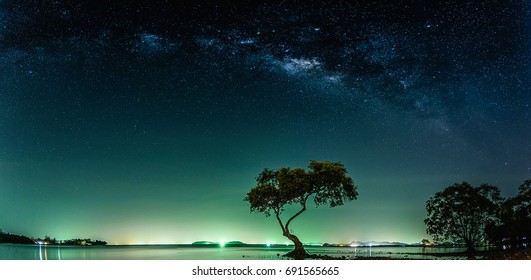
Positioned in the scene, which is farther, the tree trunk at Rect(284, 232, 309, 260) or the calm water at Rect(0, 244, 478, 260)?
the calm water at Rect(0, 244, 478, 260)

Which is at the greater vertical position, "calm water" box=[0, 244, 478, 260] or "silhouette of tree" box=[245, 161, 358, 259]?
"silhouette of tree" box=[245, 161, 358, 259]

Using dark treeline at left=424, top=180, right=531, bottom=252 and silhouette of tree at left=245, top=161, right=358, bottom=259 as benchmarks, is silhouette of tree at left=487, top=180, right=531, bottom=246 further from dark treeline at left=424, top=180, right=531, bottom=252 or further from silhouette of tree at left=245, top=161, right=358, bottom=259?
silhouette of tree at left=245, top=161, right=358, bottom=259

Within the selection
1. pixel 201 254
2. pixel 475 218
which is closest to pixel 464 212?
pixel 475 218

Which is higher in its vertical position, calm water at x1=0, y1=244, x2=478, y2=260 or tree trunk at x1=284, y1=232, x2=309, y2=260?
tree trunk at x1=284, y1=232, x2=309, y2=260

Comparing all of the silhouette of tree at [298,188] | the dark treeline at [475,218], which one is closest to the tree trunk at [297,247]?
the silhouette of tree at [298,188]

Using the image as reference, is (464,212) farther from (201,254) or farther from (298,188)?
(201,254)

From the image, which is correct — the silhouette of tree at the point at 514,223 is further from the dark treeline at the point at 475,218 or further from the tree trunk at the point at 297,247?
the tree trunk at the point at 297,247

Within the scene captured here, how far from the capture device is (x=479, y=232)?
34156 millimetres

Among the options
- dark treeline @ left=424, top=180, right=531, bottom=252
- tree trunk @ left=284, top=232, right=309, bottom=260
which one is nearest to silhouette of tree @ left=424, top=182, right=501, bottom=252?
dark treeline @ left=424, top=180, right=531, bottom=252

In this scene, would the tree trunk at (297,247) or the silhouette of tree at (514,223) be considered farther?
the silhouette of tree at (514,223)

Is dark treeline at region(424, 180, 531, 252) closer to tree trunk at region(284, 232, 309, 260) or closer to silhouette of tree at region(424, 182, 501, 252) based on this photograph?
silhouette of tree at region(424, 182, 501, 252)

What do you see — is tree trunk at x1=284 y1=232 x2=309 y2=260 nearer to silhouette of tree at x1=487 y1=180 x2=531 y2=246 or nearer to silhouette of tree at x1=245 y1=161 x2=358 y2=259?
silhouette of tree at x1=245 y1=161 x2=358 y2=259
